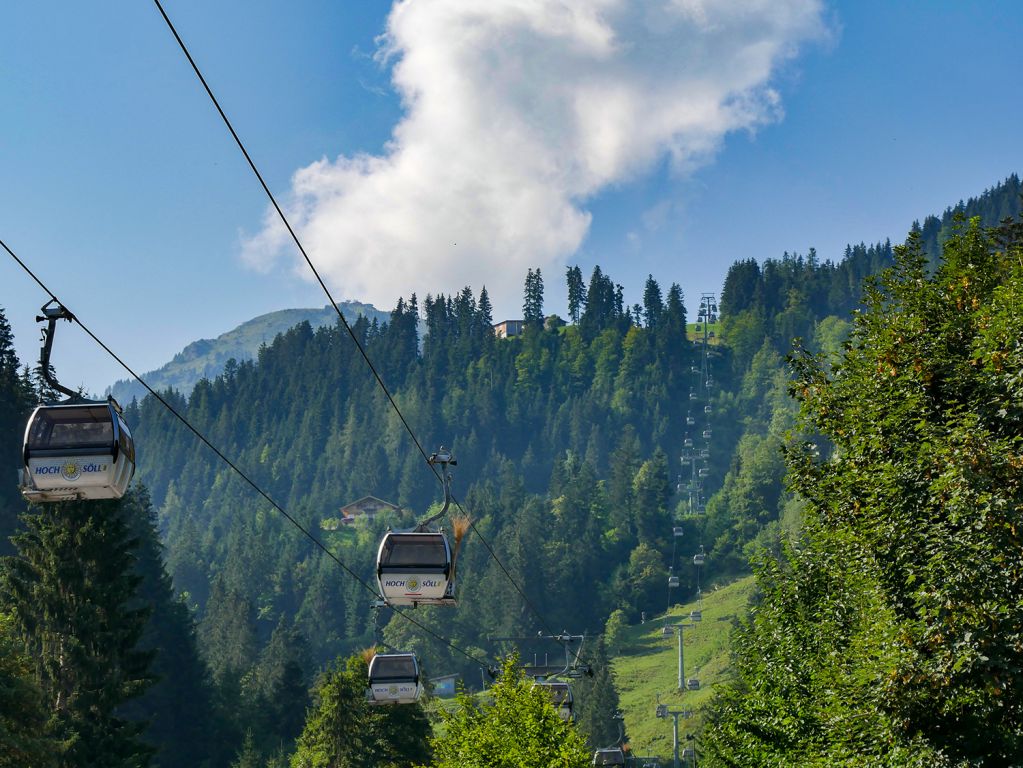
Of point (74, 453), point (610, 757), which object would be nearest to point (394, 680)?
point (610, 757)

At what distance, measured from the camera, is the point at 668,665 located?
165250 mm

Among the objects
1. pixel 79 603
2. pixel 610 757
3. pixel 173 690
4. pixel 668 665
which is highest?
pixel 79 603

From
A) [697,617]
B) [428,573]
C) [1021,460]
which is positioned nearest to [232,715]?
[428,573]

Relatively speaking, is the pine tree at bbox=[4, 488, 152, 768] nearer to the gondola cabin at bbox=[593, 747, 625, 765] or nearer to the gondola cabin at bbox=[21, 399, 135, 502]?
the gondola cabin at bbox=[593, 747, 625, 765]

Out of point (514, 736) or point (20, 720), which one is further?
point (20, 720)

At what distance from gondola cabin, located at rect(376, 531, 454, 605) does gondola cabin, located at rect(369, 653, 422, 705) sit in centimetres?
2258

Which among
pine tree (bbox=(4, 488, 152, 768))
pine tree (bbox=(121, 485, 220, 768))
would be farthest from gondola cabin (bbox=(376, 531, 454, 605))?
pine tree (bbox=(121, 485, 220, 768))

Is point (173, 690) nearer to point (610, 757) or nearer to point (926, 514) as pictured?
point (610, 757)

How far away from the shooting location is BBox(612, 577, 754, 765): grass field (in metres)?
135

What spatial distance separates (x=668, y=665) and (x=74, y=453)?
153m

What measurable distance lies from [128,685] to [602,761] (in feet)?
99.9

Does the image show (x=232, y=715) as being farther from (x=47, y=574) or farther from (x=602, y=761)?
(x=47, y=574)

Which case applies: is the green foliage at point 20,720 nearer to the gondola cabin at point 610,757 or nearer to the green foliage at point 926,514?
the green foliage at point 926,514

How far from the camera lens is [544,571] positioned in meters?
198
